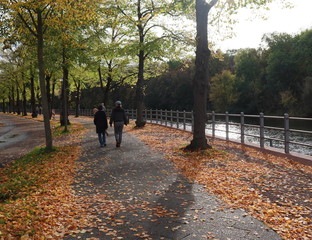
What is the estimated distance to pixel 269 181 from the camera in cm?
752

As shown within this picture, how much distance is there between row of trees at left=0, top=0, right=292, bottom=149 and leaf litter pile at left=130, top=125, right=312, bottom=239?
1678 millimetres

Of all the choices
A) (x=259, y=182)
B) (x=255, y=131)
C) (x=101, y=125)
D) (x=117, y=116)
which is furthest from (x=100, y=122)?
(x=255, y=131)

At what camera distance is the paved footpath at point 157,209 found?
4549 millimetres

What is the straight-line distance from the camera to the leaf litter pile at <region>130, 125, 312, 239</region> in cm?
514

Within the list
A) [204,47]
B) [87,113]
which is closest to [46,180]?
[204,47]

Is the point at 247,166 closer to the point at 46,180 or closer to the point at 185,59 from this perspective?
the point at 46,180

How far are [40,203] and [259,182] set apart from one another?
486cm

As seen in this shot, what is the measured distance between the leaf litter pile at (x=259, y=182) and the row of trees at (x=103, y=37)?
1678mm

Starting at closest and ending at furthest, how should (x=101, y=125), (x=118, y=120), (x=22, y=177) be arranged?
(x=22, y=177), (x=118, y=120), (x=101, y=125)

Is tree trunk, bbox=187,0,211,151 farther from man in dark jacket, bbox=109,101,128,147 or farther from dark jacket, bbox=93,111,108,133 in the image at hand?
dark jacket, bbox=93,111,108,133

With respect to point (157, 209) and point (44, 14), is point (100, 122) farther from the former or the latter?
point (157, 209)

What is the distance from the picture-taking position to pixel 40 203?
605cm

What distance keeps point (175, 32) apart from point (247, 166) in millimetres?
13186

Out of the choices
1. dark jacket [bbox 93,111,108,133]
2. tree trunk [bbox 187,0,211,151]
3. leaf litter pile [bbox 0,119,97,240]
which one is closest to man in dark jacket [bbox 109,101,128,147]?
dark jacket [bbox 93,111,108,133]
